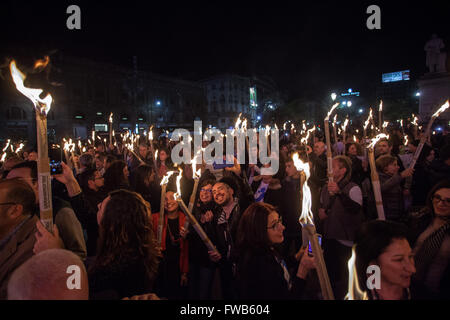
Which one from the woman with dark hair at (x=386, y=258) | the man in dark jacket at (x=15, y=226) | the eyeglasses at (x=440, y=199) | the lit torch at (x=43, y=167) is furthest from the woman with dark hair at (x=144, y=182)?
the eyeglasses at (x=440, y=199)

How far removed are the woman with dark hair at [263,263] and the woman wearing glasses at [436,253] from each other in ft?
3.11

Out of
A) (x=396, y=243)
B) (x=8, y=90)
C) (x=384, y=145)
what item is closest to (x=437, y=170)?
(x=384, y=145)

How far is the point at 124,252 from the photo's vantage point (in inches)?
91.9

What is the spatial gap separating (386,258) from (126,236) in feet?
6.65

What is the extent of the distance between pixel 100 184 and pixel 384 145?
18.7 feet

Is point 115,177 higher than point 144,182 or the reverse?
higher

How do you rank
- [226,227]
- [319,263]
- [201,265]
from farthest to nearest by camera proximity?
[226,227]
[201,265]
[319,263]

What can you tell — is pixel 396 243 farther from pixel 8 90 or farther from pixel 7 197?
pixel 8 90

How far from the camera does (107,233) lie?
2.43 metres

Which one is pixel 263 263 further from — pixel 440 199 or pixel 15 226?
pixel 15 226


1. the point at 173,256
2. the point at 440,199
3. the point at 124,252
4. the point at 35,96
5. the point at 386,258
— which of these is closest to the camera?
the point at 35,96

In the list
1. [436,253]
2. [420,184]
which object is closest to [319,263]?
[436,253]

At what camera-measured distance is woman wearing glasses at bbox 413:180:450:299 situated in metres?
2.30

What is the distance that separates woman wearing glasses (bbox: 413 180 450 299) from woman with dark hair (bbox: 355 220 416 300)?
1.41 feet
